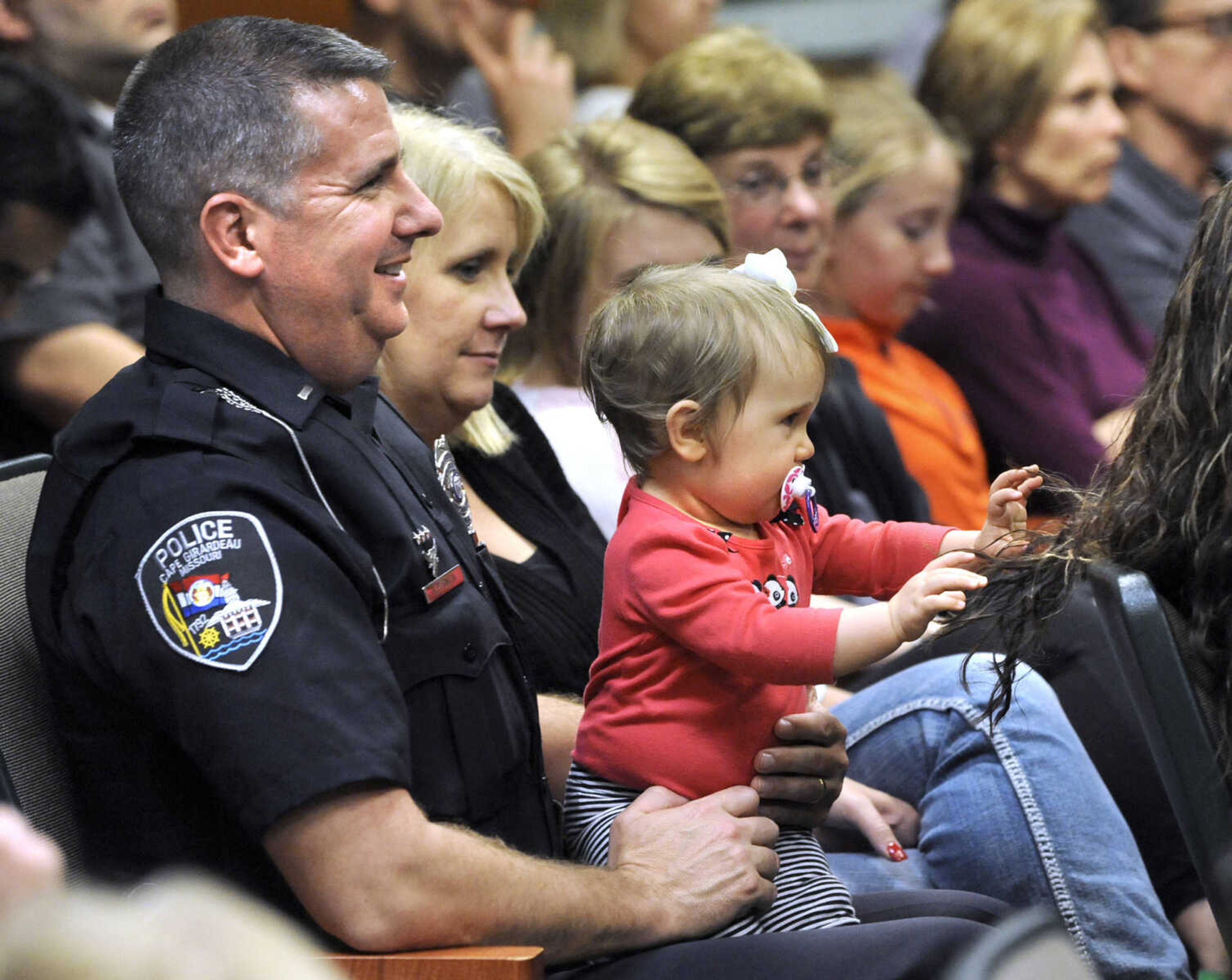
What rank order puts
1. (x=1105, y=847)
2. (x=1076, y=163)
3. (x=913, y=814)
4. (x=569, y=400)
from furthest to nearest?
(x=1076, y=163) < (x=569, y=400) < (x=913, y=814) < (x=1105, y=847)

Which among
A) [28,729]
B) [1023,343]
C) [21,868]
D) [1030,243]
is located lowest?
[1023,343]

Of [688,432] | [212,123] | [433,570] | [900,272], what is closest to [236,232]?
[212,123]

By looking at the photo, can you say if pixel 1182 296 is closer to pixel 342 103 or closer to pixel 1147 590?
pixel 1147 590

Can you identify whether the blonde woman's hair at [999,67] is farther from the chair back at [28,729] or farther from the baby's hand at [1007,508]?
the chair back at [28,729]

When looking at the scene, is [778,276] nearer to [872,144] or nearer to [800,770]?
[800,770]

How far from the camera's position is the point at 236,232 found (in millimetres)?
1624

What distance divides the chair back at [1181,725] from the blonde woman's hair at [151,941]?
2.95 feet

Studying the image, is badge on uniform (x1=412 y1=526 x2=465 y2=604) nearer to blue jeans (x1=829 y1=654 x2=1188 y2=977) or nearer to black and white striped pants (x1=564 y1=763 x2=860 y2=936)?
black and white striped pants (x1=564 y1=763 x2=860 y2=936)

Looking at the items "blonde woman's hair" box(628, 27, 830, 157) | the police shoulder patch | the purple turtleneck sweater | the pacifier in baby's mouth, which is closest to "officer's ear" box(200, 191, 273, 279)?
the police shoulder patch

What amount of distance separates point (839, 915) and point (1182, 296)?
0.73 m

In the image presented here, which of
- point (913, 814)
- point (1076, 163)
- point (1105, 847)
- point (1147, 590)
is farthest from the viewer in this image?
point (1076, 163)

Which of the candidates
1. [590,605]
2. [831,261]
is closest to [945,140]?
[831,261]

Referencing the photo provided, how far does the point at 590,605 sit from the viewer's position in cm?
227

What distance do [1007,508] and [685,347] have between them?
376 mm
